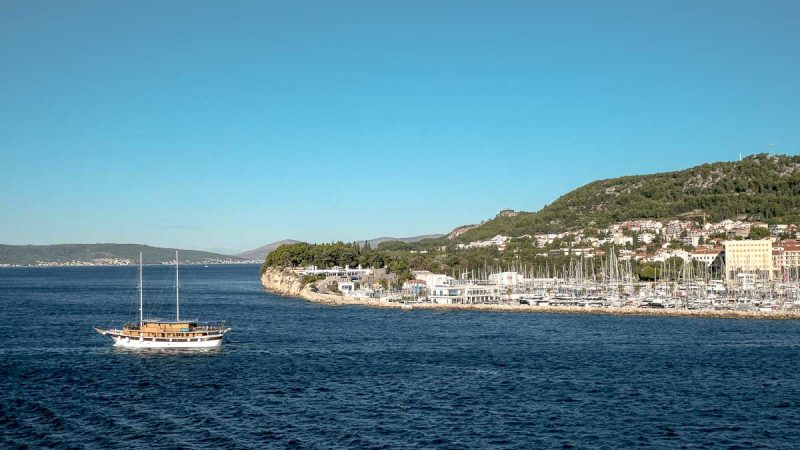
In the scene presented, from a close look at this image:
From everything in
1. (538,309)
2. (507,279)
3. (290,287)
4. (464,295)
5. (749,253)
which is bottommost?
(538,309)

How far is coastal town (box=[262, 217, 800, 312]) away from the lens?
74125 mm

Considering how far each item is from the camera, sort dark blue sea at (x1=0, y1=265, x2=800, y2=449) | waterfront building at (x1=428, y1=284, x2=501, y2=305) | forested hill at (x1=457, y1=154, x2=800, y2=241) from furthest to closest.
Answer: forested hill at (x1=457, y1=154, x2=800, y2=241)
waterfront building at (x1=428, y1=284, x2=501, y2=305)
dark blue sea at (x1=0, y1=265, x2=800, y2=449)

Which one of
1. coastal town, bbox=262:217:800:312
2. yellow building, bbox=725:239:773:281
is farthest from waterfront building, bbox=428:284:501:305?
yellow building, bbox=725:239:773:281

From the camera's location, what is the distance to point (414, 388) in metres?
32.1

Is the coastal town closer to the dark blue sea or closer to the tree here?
the tree

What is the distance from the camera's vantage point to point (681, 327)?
183ft

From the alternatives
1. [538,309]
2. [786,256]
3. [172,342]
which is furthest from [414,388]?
[786,256]

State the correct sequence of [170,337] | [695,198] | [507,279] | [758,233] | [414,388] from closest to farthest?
[414,388] < [170,337] < [507,279] < [758,233] < [695,198]

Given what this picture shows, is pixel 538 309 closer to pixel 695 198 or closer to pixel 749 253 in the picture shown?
pixel 749 253

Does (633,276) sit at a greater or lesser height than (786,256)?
lesser

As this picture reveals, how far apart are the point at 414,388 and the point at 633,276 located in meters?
78.6

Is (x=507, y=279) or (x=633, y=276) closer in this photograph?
(x=507, y=279)

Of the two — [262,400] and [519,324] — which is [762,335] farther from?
[262,400]

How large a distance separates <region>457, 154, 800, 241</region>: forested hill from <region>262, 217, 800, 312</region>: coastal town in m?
7.86
